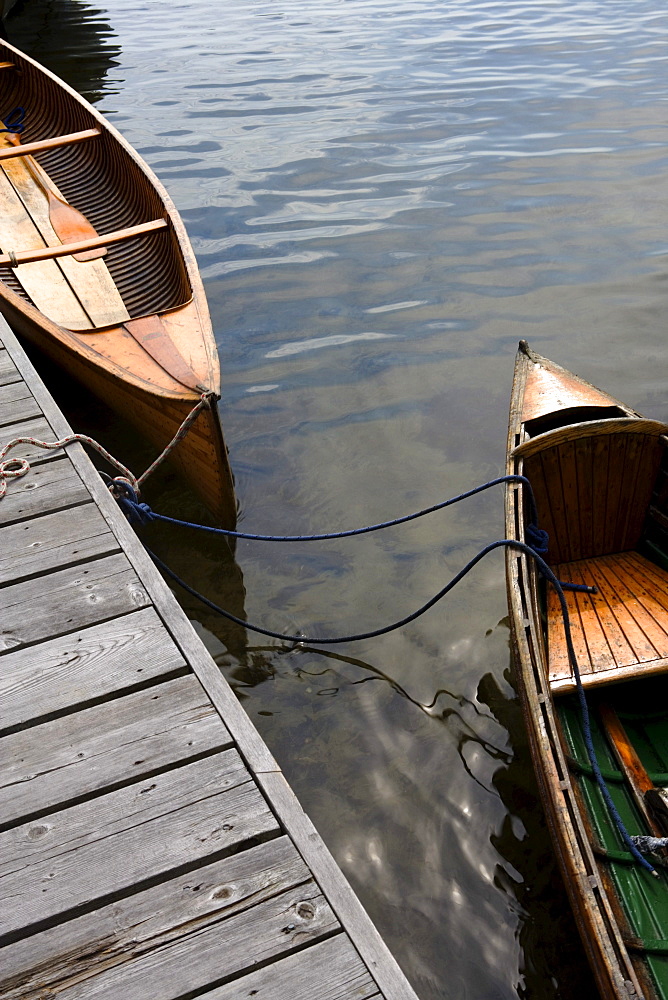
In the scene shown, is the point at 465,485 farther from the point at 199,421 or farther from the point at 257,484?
the point at 199,421

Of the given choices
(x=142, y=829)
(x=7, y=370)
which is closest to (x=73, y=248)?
(x=7, y=370)

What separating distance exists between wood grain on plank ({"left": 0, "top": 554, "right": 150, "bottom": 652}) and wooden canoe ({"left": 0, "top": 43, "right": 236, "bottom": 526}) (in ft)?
4.14

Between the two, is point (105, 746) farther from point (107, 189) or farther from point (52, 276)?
point (107, 189)

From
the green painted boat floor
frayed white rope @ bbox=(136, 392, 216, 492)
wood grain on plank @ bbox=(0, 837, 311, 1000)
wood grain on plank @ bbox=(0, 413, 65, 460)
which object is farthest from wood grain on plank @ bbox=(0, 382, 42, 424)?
the green painted boat floor

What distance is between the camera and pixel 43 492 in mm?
3492

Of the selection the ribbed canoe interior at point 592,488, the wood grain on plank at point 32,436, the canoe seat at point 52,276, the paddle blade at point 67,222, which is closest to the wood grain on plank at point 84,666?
the wood grain on plank at point 32,436

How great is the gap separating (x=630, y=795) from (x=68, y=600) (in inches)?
86.5

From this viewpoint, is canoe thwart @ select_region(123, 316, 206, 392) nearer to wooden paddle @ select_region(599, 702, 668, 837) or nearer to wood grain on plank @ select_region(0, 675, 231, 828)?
wood grain on plank @ select_region(0, 675, 231, 828)

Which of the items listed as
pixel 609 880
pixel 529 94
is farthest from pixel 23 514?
pixel 529 94

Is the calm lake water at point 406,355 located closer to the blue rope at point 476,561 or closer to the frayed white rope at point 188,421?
the blue rope at point 476,561

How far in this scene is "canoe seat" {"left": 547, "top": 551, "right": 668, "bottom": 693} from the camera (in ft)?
11.3

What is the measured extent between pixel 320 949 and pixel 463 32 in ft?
47.2

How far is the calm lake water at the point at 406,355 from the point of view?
338 cm

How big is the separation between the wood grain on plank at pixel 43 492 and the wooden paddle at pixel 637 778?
234 cm
